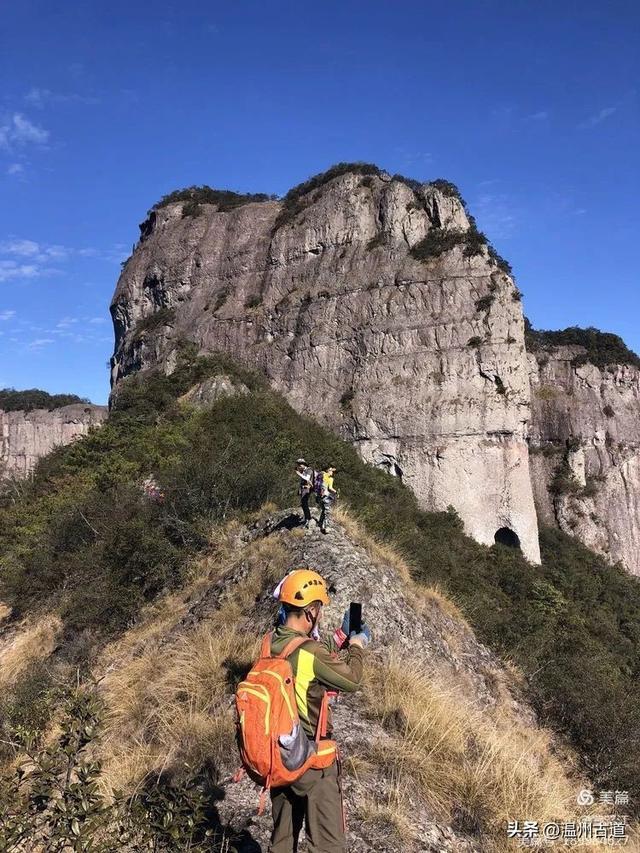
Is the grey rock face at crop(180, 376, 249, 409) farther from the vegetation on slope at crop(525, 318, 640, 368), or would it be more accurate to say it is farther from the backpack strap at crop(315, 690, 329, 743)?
the vegetation on slope at crop(525, 318, 640, 368)

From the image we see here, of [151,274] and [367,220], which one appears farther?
[151,274]

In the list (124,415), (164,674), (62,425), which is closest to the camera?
(164,674)

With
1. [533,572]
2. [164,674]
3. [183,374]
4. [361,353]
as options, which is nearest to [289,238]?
[361,353]

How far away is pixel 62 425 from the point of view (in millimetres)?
47812

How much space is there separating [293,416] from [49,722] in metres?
18.5

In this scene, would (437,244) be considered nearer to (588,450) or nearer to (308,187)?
(308,187)

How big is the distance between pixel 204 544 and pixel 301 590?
722 centimetres

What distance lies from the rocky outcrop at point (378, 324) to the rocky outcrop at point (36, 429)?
45.3 feet

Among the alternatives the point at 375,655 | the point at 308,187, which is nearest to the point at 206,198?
the point at 308,187

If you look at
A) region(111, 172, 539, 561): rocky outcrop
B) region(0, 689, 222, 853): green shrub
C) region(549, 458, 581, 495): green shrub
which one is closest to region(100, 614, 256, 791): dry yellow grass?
region(0, 689, 222, 853): green shrub

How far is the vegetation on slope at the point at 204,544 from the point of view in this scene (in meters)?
8.21

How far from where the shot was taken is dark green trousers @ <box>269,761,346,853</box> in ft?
10.0

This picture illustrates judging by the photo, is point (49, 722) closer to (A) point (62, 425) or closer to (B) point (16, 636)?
(B) point (16, 636)

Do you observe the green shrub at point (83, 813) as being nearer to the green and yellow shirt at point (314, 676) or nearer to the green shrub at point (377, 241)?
the green and yellow shirt at point (314, 676)
